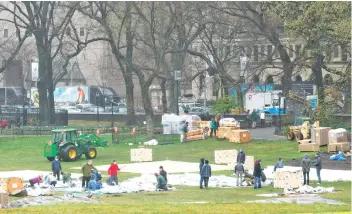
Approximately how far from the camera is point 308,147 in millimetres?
53031

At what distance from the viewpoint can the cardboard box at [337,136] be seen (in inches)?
2026

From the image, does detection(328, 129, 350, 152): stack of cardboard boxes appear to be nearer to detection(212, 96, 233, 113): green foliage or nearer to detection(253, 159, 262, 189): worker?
detection(253, 159, 262, 189): worker

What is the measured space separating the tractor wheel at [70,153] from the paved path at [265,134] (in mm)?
16350

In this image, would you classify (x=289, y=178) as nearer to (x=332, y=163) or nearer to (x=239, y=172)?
(x=239, y=172)

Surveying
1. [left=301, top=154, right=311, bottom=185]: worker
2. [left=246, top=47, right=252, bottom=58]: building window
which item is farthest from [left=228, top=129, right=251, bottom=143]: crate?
[left=301, top=154, right=311, bottom=185]: worker

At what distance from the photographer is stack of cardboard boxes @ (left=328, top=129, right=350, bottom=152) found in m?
51.1

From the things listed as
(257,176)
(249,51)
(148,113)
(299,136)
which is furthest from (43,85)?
(257,176)

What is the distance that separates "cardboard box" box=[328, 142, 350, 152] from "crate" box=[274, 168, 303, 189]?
48.8ft

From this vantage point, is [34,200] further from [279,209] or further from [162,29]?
[162,29]

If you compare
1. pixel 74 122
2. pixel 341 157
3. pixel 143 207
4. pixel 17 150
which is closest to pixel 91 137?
pixel 17 150

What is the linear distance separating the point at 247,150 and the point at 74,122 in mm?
30002

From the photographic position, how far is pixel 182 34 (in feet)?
244

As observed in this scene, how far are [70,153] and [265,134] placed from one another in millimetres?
19399

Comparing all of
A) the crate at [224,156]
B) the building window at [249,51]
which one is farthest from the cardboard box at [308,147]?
the building window at [249,51]
